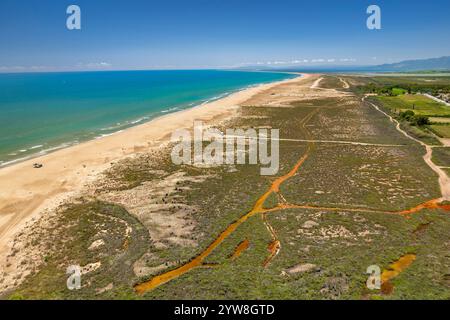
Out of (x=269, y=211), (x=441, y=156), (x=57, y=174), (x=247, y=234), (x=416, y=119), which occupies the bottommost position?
(x=247, y=234)

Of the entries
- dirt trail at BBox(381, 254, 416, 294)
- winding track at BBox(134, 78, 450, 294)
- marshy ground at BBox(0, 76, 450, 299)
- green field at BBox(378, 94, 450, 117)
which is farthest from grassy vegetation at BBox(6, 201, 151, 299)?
green field at BBox(378, 94, 450, 117)

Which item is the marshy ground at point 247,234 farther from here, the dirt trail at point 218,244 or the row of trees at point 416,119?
the row of trees at point 416,119

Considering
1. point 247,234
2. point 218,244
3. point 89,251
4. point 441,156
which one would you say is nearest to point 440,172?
point 441,156

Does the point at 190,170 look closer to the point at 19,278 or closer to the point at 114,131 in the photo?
the point at 19,278

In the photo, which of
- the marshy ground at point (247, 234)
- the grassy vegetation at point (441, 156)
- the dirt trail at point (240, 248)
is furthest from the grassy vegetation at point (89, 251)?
the grassy vegetation at point (441, 156)

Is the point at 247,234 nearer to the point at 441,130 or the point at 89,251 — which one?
the point at 89,251

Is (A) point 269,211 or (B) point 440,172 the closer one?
(A) point 269,211

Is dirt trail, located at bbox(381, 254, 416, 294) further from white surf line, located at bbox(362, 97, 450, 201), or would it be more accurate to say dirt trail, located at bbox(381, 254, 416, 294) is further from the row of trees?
the row of trees

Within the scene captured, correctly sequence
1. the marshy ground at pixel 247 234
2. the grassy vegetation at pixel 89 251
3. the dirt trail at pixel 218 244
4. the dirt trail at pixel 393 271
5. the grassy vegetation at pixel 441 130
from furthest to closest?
the grassy vegetation at pixel 441 130, the dirt trail at pixel 218 244, the marshy ground at pixel 247 234, the dirt trail at pixel 393 271, the grassy vegetation at pixel 89 251

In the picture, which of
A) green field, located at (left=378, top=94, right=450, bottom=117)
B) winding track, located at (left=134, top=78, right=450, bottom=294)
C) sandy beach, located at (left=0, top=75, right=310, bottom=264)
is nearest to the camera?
winding track, located at (left=134, top=78, right=450, bottom=294)

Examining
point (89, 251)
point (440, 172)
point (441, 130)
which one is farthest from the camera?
point (441, 130)
